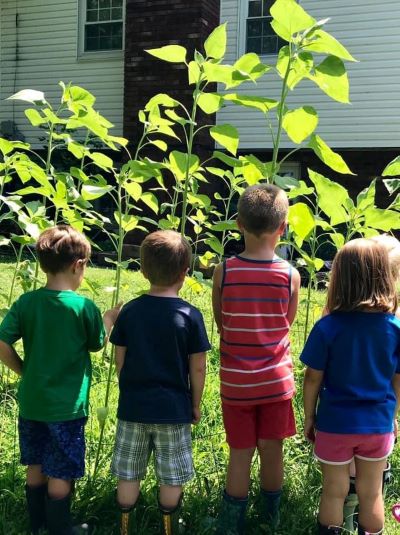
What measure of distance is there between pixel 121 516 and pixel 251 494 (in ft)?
2.10

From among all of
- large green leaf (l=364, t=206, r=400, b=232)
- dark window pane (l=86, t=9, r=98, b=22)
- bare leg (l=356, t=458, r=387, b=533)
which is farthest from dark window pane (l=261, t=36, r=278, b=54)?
bare leg (l=356, t=458, r=387, b=533)

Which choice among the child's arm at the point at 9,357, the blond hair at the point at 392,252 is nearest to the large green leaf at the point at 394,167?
the blond hair at the point at 392,252

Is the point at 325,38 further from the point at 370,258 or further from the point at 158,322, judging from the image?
the point at 158,322

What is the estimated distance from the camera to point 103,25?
1174 cm

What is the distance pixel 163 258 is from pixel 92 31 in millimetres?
11001

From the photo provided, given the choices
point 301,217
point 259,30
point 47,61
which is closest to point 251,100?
point 301,217

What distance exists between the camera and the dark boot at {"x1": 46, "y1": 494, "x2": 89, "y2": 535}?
2211 millimetres

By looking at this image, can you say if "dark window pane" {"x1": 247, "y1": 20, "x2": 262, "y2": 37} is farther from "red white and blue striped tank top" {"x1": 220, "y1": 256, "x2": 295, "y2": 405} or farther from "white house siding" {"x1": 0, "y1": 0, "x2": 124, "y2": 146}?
"red white and blue striped tank top" {"x1": 220, "y1": 256, "x2": 295, "y2": 405}

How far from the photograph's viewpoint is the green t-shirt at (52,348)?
2217 millimetres

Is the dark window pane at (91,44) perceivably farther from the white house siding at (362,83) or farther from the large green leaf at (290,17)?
the large green leaf at (290,17)

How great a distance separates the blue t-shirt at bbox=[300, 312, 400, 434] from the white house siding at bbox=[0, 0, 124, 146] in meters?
10.1

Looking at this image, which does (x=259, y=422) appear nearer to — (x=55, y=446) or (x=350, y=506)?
(x=350, y=506)

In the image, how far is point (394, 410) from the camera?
7.22 ft

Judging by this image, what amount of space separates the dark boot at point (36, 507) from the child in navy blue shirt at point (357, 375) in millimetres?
1114
